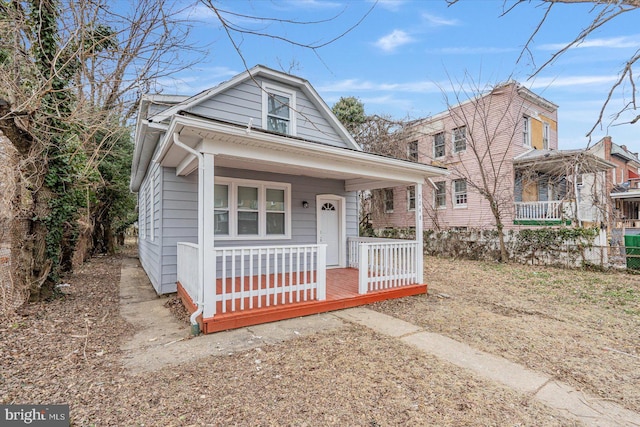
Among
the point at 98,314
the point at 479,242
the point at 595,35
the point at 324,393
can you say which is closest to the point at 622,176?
the point at 479,242

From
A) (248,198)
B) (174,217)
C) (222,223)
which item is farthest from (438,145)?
(174,217)

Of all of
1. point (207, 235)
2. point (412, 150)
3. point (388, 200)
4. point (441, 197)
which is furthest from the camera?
point (388, 200)

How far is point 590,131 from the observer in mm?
2510

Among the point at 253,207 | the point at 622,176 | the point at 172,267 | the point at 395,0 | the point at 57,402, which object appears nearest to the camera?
the point at 57,402

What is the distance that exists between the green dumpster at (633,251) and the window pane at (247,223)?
9937 millimetres

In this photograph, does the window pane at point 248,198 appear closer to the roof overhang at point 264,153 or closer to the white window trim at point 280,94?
the roof overhang at point 264,153

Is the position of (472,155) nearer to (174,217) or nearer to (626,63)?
(626,63)

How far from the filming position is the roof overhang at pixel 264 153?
4191 mm

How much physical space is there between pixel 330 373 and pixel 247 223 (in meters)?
4.64

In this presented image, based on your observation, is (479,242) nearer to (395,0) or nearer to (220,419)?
(395,0)

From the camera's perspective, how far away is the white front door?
8418 mm

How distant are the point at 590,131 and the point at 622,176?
25.9 m

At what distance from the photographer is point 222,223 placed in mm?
6871

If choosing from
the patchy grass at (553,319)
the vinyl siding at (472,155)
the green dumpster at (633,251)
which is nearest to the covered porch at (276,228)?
the patchy grass at (553,319)
